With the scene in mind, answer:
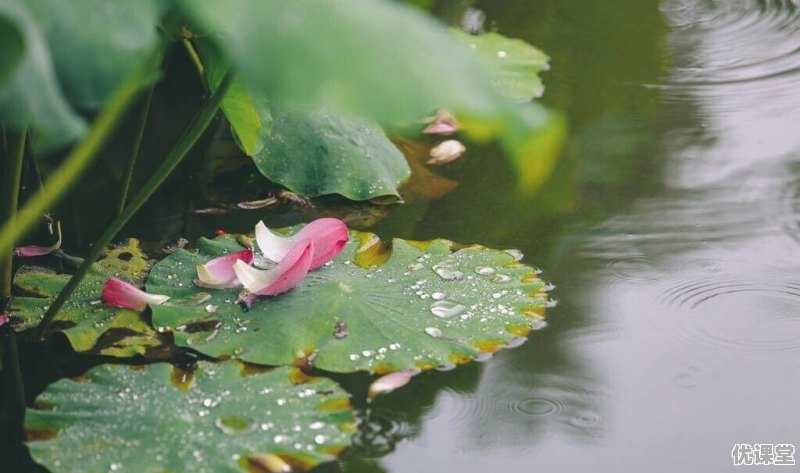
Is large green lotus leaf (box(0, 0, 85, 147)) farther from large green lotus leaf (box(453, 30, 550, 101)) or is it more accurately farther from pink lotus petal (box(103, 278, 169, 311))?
large green lotus leaf (box(453, 30, 550, 101))

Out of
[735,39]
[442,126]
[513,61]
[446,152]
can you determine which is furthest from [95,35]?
[735,39]

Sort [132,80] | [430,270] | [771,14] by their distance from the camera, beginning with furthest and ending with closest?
[771,14] → [430,270] → [132,80]

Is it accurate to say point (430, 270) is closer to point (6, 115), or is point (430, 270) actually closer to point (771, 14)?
point (6, 115)

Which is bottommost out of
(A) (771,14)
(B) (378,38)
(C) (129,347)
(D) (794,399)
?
(D) (794,399)

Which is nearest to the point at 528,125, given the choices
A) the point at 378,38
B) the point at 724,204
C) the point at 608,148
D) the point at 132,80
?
the point at 378,38

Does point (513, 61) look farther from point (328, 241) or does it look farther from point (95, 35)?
point (95, 35)

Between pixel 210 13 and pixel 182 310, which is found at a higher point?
pixel 210 13
